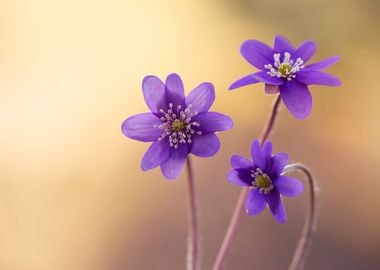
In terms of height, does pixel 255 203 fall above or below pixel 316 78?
below

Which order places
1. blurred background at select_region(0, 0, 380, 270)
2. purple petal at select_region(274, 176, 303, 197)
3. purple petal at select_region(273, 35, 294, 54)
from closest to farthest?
purple petal at select_region(274, 176, 303, 197) → purple petal at select_region(273, 35, 294, 54) → blurred background at select_region(0, 0, 380, 270)

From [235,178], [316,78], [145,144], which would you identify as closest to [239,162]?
[235,178]

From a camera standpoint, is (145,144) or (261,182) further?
(145,144)

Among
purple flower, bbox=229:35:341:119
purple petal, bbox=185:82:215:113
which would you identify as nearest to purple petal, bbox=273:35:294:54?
purple flower, bbox=229:35:341:119

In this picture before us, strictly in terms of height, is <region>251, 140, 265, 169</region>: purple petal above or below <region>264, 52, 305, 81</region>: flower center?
below

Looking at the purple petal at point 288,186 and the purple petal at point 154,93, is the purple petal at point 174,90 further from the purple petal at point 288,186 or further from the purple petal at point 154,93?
the purple petal at point 288,186

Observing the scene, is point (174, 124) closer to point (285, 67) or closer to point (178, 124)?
point (178, 124)

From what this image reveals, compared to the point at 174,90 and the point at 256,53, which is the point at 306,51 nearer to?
the point at 256,53

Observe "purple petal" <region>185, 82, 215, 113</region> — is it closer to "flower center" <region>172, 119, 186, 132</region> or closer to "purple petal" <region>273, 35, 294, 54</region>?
"flower center" <region>172, 119, 186, 132</region>

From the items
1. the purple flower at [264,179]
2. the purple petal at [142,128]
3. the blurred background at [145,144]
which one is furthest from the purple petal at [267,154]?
the blurred background at [145,144]
